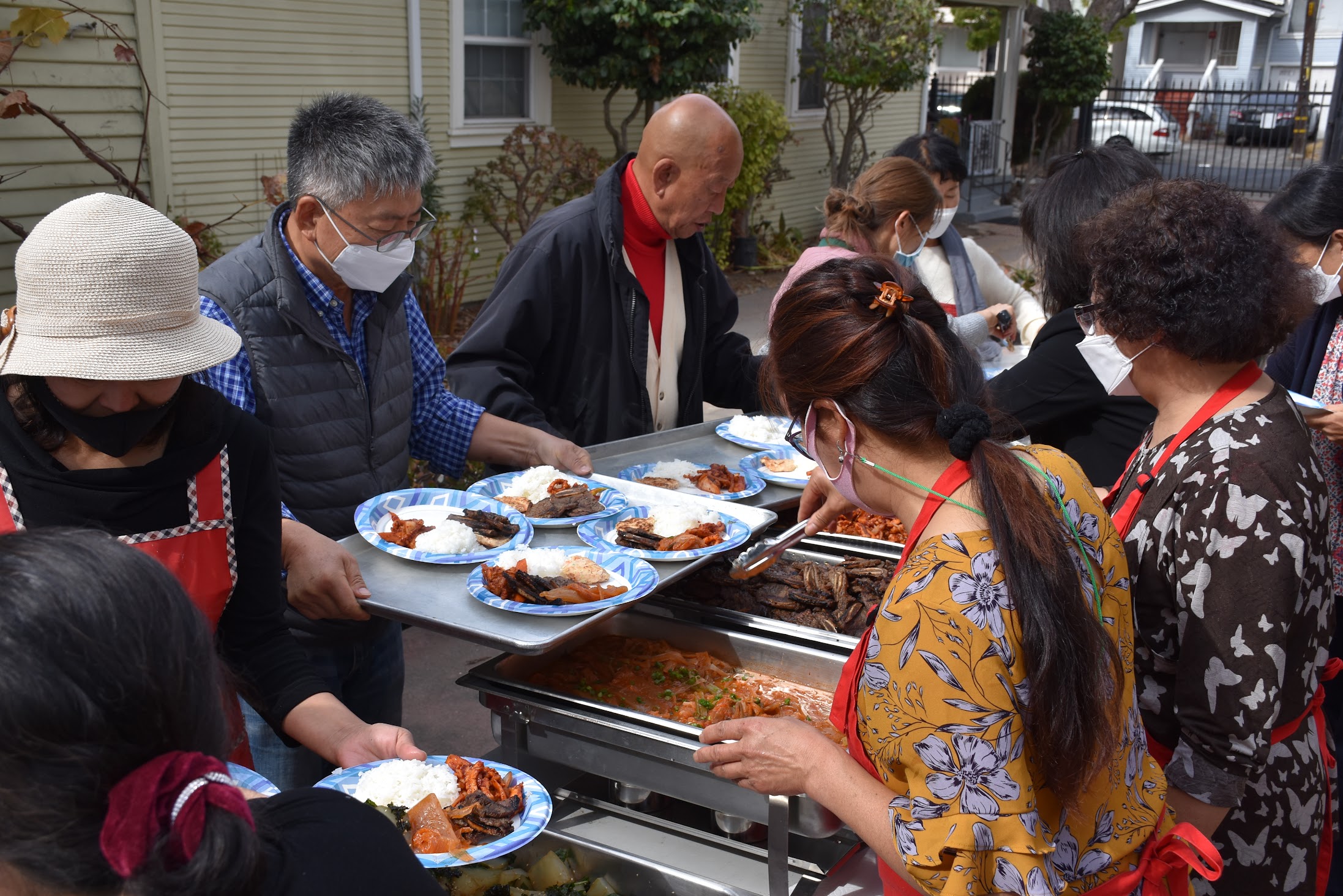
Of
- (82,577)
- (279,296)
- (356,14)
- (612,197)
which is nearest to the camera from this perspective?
(82,577)

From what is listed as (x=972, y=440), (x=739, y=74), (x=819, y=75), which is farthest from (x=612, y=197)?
(x=819, y=75)

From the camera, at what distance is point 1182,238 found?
2.08 m

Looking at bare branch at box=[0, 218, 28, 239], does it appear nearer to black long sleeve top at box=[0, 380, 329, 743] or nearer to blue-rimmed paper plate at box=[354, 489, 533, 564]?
blue-rimmed paper plate at box=[354, 489, 533, 564]

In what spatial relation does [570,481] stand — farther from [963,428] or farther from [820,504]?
[963,428]

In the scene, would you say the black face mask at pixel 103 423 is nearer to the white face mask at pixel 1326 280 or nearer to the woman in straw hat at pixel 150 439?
the woman in straw hat at pixel 150 439

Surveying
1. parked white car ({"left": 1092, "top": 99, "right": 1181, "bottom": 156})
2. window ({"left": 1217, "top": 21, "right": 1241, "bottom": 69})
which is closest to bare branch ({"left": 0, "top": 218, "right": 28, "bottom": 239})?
parked white car ({"left": 1092, "top": 99, "right": 1181, "bottom": 156})

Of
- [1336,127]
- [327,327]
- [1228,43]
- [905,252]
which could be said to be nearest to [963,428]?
[327,327]

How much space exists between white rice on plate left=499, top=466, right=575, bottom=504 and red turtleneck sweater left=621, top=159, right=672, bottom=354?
1.03 metres

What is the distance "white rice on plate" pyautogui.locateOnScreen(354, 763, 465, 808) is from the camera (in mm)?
1885

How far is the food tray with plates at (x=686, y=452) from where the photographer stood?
129 inches

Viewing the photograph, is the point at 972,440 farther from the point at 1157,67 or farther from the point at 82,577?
the point at 1157,67

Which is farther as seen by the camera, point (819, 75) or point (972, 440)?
point (819, 75)

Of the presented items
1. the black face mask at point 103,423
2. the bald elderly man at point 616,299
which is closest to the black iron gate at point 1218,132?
the bald elderly man at point 616,299

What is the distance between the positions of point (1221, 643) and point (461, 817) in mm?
1429
